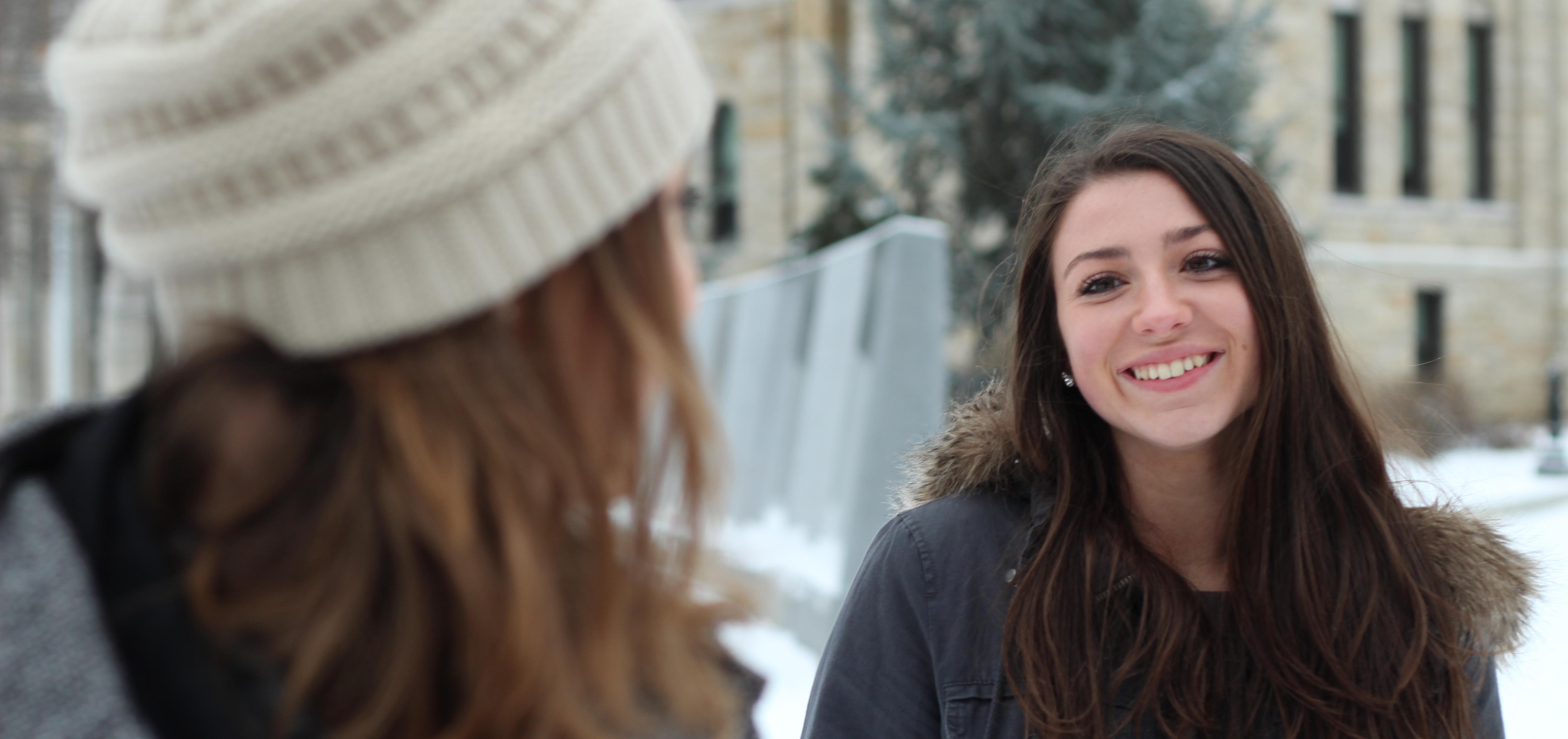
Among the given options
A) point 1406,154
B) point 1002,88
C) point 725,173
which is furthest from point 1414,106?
point 1002,88

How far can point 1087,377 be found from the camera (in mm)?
2027

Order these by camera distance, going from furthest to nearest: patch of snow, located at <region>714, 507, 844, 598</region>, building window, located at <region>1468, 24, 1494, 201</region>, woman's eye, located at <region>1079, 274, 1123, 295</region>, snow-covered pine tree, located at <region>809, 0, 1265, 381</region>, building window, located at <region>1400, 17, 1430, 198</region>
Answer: building window, located at <region>1468, 24, 1494, 201</region> → building window, located at <region>1400, 17, 1430, 198</region> → snow-covered pine tree, located at <region>809, 0, 1265, 381</region> → patch of snow, located at <region>714, 507, 844, 598</region> → woman's eye, located at <region>1079, 274, 1123, 295</region>

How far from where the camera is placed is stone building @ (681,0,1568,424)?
16703mm

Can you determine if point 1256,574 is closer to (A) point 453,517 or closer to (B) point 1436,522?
(B) point 1436,522

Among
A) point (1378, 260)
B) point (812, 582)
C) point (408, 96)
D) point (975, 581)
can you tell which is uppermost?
point (408, 96)

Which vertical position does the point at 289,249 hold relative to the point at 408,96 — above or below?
below

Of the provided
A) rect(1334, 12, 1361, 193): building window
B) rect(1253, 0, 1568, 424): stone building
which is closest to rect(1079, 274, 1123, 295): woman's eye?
rect(1253, 0, 1568, 424): stone building

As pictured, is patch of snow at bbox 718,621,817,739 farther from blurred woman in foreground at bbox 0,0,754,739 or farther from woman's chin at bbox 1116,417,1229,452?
blurred woman in foreground at bbox 0,0,754,739

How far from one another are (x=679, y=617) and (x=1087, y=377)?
119 cm

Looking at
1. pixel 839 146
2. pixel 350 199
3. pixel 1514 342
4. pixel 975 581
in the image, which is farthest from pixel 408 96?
pixel 1514 342

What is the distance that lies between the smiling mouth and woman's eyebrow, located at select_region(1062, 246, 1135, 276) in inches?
7.6

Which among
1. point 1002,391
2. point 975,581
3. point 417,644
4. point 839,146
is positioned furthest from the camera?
point 839,146

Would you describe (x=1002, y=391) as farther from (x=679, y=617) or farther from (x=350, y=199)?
(x=350, y=199)

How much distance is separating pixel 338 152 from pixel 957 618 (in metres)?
1.33
